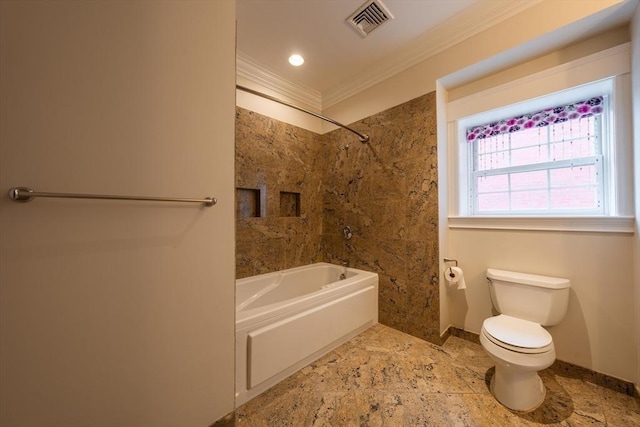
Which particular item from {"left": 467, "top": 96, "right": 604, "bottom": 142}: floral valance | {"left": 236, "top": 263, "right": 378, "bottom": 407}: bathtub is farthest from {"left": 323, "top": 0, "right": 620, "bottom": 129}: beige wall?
{"left": 236, "top": 263, "right": 378, "bottom": 407}: bathtub

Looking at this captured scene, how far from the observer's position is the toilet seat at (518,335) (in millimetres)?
1230

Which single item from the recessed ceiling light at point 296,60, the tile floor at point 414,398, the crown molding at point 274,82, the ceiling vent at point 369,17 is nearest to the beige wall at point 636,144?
the tile floor at point 414,398

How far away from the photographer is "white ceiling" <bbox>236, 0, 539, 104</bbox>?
1.62 meters

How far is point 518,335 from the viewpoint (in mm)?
1331

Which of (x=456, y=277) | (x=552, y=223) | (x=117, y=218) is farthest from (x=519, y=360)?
(x=117, y=218)

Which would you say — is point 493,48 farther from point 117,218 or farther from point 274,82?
point 117,218

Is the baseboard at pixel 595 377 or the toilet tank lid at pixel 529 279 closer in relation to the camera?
the baseboard at pixel 595 377

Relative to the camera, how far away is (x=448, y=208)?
6.83ft

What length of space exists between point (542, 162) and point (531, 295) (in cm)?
103

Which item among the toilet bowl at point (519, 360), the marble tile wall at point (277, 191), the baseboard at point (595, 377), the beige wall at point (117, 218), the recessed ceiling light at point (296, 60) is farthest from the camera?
the marble tile wall at point (277, 191)

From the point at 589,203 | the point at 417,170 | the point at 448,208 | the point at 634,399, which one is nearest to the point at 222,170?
the point at 417,170

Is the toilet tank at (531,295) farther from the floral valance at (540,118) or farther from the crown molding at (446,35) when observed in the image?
the crown molding at (446,35)

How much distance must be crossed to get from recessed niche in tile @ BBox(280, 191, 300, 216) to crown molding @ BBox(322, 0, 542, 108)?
1.38 m

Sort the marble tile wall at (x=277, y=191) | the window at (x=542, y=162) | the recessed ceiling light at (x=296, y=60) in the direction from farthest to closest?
1. the marble tile wall at (x=277, y=191)
2. the recessed ceiling light at (x=296, y=60)
3. the window at (x=542, y=162)
